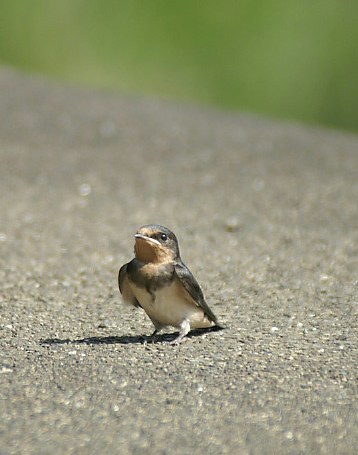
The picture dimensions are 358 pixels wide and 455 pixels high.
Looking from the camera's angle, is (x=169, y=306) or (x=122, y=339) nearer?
(x=169, y=306)

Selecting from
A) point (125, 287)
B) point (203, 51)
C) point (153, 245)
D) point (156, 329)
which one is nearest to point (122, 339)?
point (156, 329)

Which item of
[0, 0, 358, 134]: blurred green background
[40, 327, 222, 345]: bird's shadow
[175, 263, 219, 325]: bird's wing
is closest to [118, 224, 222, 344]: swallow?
[175, 263, 219, 325]: bird's wing

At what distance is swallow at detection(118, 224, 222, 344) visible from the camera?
4.97 metres

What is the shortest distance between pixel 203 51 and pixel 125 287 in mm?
13340

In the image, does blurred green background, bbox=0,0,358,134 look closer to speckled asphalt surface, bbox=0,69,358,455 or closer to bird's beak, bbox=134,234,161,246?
speckled asphalt surface, bbox=0,69,358,455

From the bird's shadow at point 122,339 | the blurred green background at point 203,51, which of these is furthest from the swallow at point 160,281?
the blurred green background at point 203,51

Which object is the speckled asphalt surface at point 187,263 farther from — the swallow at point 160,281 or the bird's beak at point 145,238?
the bird's beak at point 145,238

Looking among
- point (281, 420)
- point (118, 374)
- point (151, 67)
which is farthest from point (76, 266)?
point (151, 67)

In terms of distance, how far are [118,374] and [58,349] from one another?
0.54 meters

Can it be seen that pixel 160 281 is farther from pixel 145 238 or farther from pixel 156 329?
pixel 156 329

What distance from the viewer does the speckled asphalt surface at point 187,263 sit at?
13.5ft

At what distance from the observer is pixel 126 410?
4.21 metres

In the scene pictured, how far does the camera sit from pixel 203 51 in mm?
17969

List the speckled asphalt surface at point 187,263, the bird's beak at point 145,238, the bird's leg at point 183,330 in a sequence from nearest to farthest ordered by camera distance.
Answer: the speckled asphalt surface at point 187,263
the bird's beak at point 145,238
the bird's leg at point 183,330
